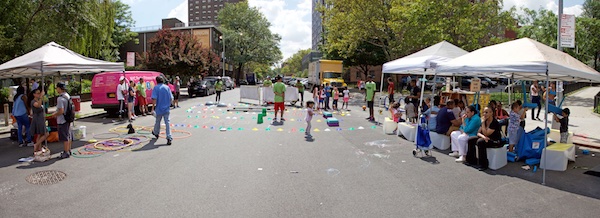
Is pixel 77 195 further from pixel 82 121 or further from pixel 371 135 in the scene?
pixel 82 121

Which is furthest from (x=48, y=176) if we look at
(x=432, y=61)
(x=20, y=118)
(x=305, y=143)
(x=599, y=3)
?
(x=599, y=3)

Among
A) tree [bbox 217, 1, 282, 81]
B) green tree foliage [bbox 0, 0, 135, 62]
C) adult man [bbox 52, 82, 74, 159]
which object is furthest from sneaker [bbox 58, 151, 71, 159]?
tree [bbox 217, 1, 282, 81]

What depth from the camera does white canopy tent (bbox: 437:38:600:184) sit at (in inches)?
261

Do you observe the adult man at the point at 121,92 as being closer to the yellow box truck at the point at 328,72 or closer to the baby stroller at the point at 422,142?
the baby stroller at the point at 422,142

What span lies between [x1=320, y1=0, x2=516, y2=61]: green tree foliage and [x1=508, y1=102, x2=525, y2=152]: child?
1783 cm

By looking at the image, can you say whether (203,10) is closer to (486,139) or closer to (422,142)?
(422,142)

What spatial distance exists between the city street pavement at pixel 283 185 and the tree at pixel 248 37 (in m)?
57.9

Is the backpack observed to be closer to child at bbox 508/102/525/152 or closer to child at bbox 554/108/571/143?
child at bbox 508/102/525/152

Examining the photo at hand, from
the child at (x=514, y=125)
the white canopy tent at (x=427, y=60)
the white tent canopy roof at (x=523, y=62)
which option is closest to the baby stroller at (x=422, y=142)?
the white tent canopy roof at (x=523, y=62)

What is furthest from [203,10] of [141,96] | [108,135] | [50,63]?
[50,63]

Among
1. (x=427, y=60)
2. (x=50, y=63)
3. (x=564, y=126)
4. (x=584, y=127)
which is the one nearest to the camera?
(x=50, y=63)

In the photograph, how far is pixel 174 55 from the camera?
101 feet

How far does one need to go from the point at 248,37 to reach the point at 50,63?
59601 millimetres

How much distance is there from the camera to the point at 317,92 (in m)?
19.1
